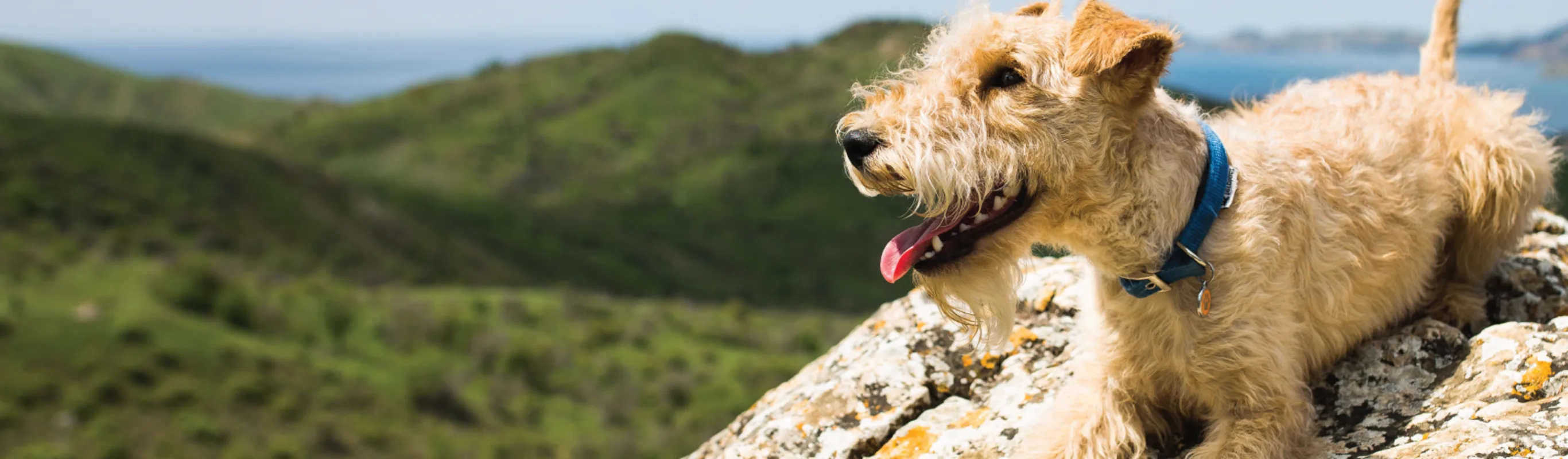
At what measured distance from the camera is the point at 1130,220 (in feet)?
12.5

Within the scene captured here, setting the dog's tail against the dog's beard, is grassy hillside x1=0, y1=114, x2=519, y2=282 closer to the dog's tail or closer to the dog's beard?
the dog's beard

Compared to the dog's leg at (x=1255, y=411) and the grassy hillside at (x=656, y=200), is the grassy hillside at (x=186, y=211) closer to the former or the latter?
the grassy hillside at (x=656, y=200)

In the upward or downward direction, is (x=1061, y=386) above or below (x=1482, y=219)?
below

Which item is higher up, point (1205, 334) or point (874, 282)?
point (1205, 334)

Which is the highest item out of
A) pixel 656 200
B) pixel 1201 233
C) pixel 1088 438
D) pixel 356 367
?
pixel 1201 233

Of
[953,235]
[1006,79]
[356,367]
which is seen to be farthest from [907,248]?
[356,367]

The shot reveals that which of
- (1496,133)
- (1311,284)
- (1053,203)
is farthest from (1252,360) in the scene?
(1496,133)

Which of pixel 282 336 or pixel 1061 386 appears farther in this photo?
pixel 282 336

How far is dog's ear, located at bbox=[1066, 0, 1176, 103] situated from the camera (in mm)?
3578

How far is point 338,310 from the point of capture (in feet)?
244

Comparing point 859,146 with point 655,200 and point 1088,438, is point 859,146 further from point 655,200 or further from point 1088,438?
point 655,200

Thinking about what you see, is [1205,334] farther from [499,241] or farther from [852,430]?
[499,241]

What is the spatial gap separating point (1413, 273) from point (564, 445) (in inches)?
2494

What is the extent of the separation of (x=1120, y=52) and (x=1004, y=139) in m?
0.50
